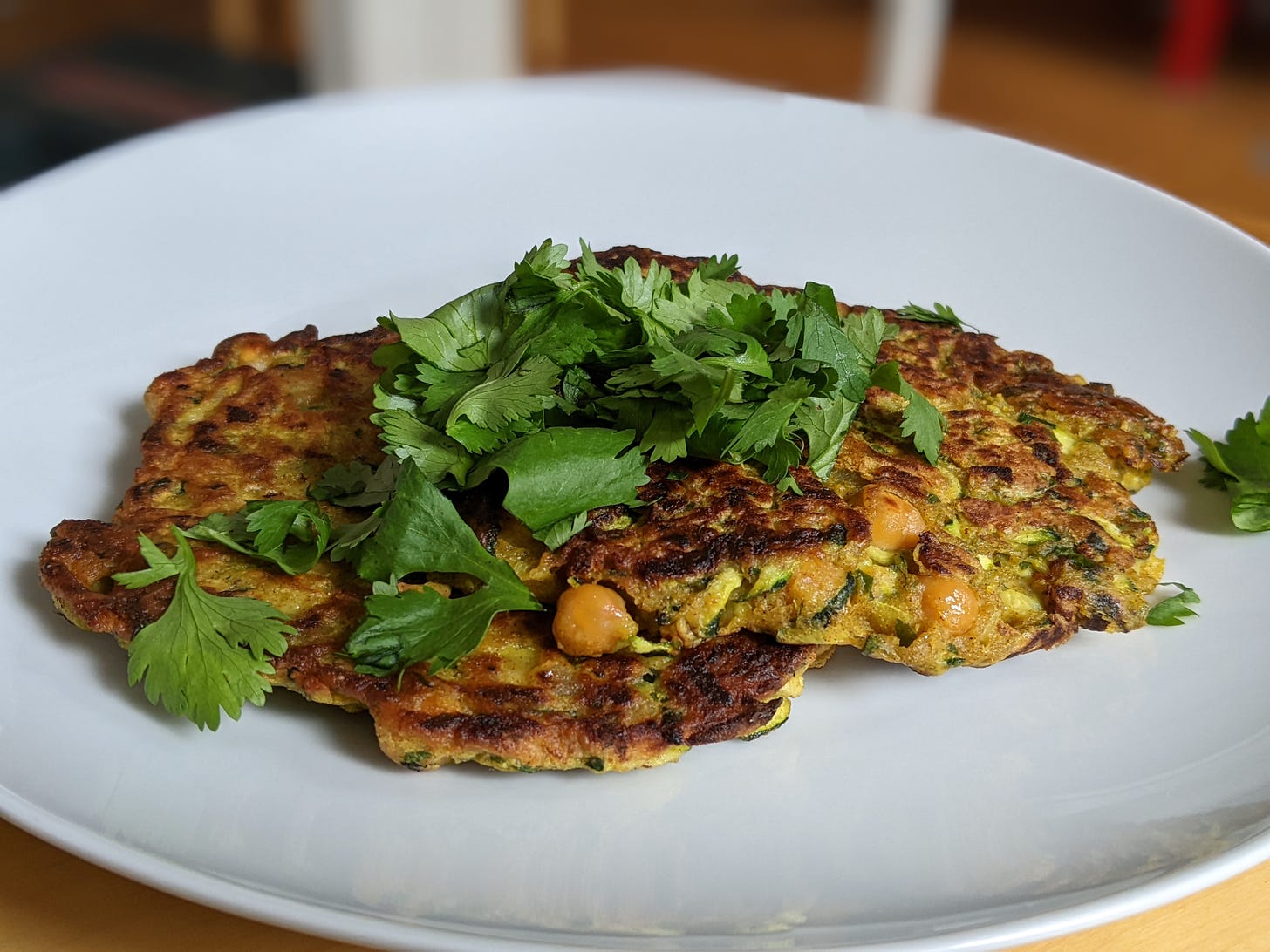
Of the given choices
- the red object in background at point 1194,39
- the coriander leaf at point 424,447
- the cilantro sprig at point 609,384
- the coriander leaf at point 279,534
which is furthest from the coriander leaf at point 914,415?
the red object in background at point 1194,39

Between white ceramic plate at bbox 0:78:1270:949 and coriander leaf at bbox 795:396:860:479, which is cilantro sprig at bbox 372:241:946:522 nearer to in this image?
coriander leaf at bbox 795:396:860:479

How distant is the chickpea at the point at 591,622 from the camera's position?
188 centimetres

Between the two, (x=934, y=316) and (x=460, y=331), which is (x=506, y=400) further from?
(x=934, y=316)

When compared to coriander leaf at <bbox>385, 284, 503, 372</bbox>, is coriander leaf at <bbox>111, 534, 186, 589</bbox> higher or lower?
lower

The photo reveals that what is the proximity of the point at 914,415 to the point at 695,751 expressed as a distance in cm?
69

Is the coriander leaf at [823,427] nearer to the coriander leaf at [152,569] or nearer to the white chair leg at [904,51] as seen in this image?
the coriander leaf at [152,569]

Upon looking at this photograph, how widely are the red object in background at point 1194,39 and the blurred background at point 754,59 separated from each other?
15 millimetres

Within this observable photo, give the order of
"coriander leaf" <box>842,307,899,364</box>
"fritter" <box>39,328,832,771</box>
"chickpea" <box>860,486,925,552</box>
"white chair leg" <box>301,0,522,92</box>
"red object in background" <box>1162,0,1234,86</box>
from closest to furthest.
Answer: "fritter" <box>39,328,832,771</box> < "chickpea" <box>860,486,925,552</box> < "coriander leaf" <box>842,307,899,364</box> < "white chair leg" <box>301,0,522,92</box> < "red object in background" <box>1162,0,1234,86</box>

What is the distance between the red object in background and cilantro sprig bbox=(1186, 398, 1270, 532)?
24.3 feet

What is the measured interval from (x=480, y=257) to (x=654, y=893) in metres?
1.86

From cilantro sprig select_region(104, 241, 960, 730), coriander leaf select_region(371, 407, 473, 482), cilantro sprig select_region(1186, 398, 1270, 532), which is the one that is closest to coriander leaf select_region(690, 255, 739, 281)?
cilantro sprig select_region(104, 241, 960, 730)

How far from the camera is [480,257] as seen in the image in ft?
10.4

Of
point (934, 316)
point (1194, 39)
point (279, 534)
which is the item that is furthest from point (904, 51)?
point (279, 534)

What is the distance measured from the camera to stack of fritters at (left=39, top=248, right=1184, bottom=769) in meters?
1.83
